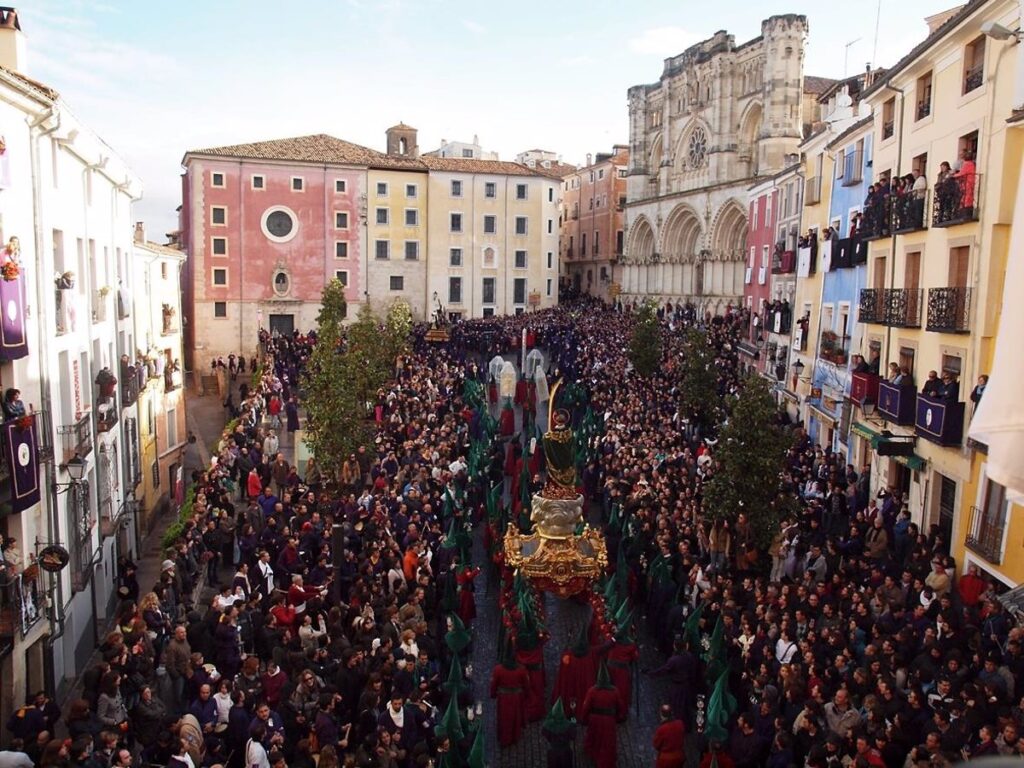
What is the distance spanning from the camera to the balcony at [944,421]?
17422mm

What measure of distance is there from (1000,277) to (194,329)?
1910 inches

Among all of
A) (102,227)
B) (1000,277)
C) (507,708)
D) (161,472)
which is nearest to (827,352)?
(1000,277)

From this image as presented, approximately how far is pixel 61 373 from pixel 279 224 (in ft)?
137

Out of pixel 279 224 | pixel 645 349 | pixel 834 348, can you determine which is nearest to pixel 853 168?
pixel 834 348

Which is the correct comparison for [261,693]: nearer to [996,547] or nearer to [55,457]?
[55,457]

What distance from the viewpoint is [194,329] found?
5619 centimetres

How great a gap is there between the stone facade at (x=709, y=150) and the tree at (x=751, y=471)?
118ft

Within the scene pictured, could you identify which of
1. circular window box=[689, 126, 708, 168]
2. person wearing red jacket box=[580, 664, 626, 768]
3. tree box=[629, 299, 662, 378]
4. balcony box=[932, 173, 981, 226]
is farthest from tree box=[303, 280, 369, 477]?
circular window box=[689, 126, 708, 168]

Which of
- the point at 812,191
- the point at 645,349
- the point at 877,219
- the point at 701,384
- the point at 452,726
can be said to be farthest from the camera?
the point at 645,349

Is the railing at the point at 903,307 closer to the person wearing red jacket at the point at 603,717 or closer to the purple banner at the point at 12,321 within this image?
the person wearing red jacket at the point at 603,717

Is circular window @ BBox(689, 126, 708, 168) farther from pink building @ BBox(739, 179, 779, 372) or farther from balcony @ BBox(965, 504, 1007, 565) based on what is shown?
balcony @ BBox(965, 504, 1007, 565)

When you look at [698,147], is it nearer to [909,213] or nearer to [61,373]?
[909,213]

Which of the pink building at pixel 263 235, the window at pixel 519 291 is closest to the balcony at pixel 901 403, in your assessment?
the pink building at pixel 263 235

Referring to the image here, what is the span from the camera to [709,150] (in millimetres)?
60062
